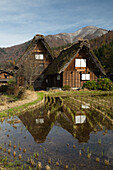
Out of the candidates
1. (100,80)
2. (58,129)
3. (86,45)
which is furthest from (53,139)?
(86,45)

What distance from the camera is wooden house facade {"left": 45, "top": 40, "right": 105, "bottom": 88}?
80.0ft

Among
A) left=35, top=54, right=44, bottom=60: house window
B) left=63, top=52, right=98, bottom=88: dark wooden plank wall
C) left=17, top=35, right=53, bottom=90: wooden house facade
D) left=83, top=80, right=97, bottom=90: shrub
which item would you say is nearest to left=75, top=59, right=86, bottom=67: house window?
left=63, top=52, right=98, bottom=88: dark wooden plank wall

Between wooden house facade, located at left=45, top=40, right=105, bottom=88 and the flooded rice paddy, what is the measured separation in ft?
54.8

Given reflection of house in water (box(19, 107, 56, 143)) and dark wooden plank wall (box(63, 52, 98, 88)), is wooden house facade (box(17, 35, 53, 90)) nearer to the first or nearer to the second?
dark wooden plank wall (box(63, 52, 98, 88))

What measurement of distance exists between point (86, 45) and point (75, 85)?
253 inches

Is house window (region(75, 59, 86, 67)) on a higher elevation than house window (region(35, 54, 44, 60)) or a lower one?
lower

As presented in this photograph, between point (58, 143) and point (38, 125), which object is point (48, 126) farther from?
point (58, 143)

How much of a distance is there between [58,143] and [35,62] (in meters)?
25.0

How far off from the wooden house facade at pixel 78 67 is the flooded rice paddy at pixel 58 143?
16.7 meters

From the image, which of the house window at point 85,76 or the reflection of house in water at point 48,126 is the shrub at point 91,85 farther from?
the reflection of house in water at point 48,126

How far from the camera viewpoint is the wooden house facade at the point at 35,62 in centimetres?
2822

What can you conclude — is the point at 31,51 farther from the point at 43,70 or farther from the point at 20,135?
the point at 20,135

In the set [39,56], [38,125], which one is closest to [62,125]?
[38,125]

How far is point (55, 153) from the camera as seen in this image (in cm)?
451
